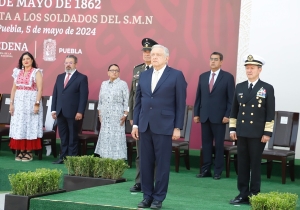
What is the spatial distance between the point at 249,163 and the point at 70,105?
3.64 m

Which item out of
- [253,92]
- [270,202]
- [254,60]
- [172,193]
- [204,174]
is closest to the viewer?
[270,202]

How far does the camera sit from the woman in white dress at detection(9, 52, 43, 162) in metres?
9.70

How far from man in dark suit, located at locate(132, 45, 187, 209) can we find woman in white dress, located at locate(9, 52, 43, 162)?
3.79 meters

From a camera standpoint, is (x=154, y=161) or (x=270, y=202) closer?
(x=270, y=202)

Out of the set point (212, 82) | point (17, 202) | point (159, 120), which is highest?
point (212, 82)

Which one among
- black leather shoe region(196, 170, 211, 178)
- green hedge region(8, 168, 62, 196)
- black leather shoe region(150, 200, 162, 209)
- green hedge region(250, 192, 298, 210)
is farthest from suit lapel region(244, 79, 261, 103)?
black leather shoe region(196, 170, 211, 178)

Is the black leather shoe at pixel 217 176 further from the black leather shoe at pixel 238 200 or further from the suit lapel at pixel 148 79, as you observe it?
the suit lapel at pixel 148 79

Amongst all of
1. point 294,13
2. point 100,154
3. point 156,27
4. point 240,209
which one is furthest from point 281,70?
point 240,209

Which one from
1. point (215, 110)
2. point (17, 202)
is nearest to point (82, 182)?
point (17, 202)

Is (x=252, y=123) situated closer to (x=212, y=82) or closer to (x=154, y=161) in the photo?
(x=154, y=161)

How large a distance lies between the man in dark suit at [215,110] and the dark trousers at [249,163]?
6.58ft

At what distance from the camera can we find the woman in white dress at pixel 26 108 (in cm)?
970

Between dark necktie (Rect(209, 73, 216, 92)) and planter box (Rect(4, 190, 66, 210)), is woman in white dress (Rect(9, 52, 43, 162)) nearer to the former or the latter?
dark necktie (Rect(209, 73, 216, 92))

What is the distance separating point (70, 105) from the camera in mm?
9789
